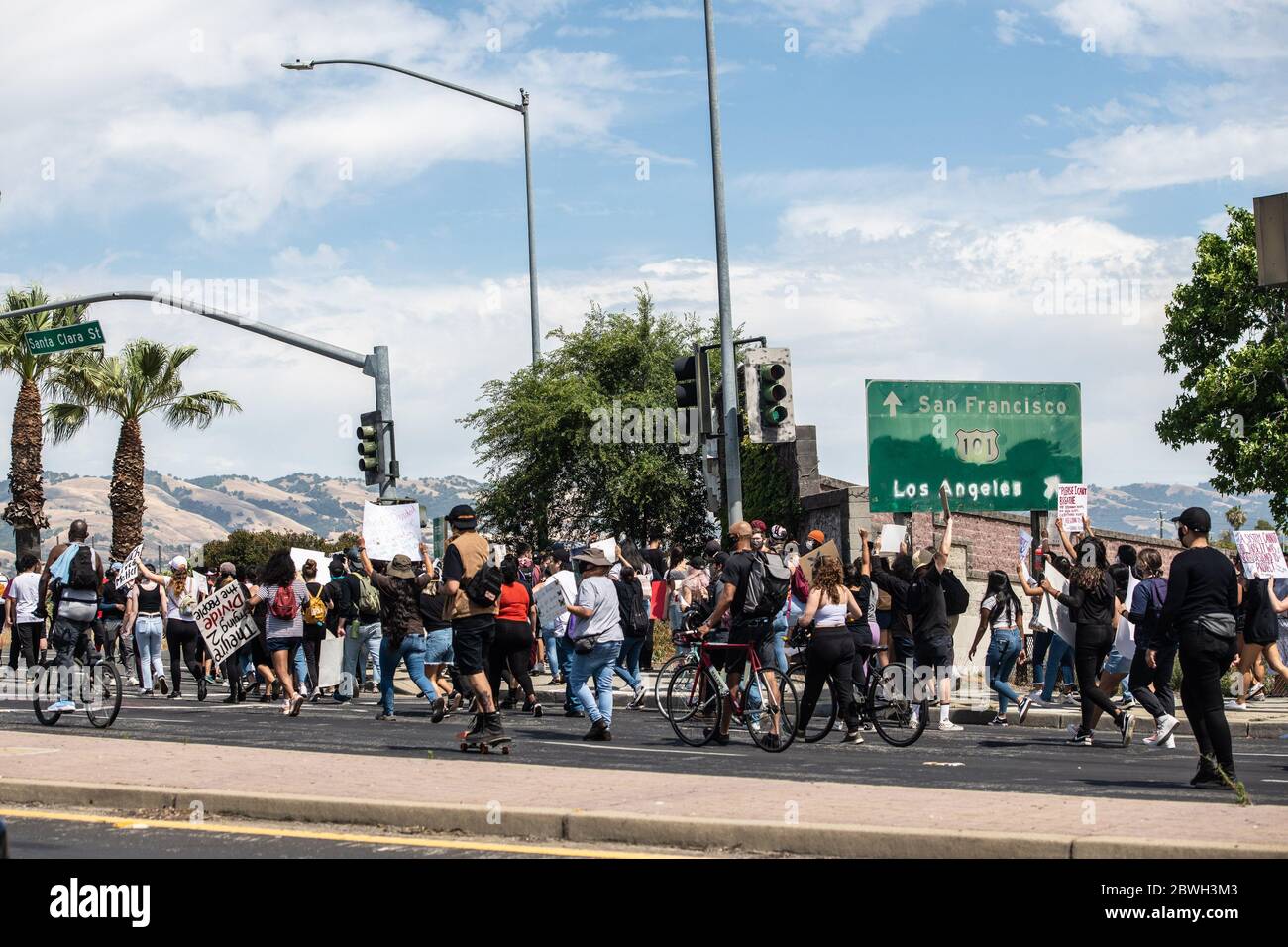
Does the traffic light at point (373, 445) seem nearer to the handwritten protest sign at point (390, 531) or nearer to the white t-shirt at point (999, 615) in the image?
the handwritten protest sign at point (390, 531)

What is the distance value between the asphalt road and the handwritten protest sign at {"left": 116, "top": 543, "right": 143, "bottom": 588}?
1925 millimetres

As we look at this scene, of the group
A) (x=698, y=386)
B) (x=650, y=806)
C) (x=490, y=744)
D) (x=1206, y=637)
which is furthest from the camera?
(x=698, y=386)

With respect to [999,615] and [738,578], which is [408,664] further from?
[999,615]

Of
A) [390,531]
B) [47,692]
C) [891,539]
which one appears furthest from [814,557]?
[47,692]

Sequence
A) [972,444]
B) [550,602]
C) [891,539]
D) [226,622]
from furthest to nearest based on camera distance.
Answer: [972,444] → [226,622] → [550,602] → [891,539]

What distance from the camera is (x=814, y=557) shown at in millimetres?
15086

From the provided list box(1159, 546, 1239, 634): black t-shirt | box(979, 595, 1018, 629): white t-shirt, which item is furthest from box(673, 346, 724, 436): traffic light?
box(1159, 546, 1239, 634): black t-shirt

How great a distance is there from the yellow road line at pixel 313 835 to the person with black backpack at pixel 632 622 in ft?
28.8

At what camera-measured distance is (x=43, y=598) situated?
1625 cm

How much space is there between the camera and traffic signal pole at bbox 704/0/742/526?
69.1 ft

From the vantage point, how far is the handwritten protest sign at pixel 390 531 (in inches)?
717

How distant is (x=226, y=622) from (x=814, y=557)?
308 inches
